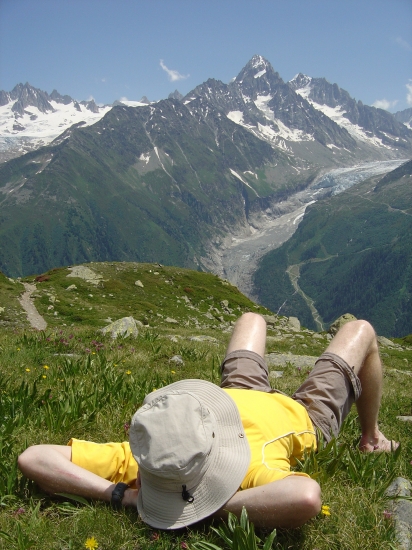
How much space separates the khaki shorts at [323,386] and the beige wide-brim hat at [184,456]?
1.62 metres

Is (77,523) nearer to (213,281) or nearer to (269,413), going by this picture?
(269,413)

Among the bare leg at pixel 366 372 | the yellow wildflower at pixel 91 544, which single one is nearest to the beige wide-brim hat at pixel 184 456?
the yellow wildflower at pixel 91 544

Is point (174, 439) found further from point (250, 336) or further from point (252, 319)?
point (252, 319)

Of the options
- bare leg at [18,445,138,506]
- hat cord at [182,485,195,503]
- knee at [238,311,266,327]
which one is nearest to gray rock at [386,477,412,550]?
hat cord at [182,485,195,503]

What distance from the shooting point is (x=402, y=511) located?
4012 mm

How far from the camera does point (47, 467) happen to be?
14.1 ft

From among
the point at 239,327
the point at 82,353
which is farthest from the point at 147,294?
the point at 239,327

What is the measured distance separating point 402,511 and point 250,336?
2954 mm

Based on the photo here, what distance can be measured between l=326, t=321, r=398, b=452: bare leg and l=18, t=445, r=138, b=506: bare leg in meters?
3.34

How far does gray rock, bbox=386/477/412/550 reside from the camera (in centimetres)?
365

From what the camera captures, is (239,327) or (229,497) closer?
(229,497)

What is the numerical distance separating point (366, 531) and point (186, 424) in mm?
1902

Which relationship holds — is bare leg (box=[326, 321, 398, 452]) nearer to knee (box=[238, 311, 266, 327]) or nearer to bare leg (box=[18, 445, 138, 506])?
knee (box=[238, 311, 266, 327])

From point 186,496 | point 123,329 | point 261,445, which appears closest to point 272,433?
point 261,445
